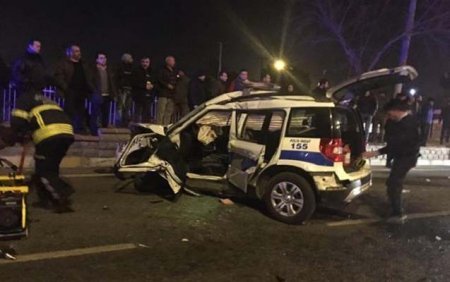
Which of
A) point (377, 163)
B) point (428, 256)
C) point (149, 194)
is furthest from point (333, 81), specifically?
point (428, 256)

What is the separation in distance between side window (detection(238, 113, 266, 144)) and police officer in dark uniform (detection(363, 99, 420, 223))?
1441 millimetres

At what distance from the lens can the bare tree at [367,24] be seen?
21.7m

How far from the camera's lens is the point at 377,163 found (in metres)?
15.9

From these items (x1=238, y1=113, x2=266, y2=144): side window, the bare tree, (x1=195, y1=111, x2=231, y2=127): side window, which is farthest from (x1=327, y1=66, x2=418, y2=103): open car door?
the bare tree

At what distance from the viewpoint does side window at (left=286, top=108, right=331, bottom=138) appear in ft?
24.1

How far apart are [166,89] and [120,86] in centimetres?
102

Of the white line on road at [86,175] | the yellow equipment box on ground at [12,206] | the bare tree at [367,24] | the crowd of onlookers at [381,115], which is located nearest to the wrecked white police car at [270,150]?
the white line on road at [86,175]

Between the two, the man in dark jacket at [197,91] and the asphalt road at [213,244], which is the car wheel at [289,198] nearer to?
the asphalt road at [213,244]

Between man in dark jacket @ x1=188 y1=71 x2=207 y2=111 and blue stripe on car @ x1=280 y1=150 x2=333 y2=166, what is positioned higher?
man in dark jacket @ x1=188 y1=71 x2=207 y2=111

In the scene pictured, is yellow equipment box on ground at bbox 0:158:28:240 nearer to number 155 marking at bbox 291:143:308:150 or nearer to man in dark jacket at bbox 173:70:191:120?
number 155 marking at bbox 291:143:308:150

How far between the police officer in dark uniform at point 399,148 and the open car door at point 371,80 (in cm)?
38

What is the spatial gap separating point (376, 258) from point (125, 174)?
3.93m

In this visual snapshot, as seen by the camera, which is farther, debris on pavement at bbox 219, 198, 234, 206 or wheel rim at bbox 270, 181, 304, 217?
debris on pavement at bbox 219, 198, 234, 206

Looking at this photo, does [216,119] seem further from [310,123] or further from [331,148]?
[331,148]
